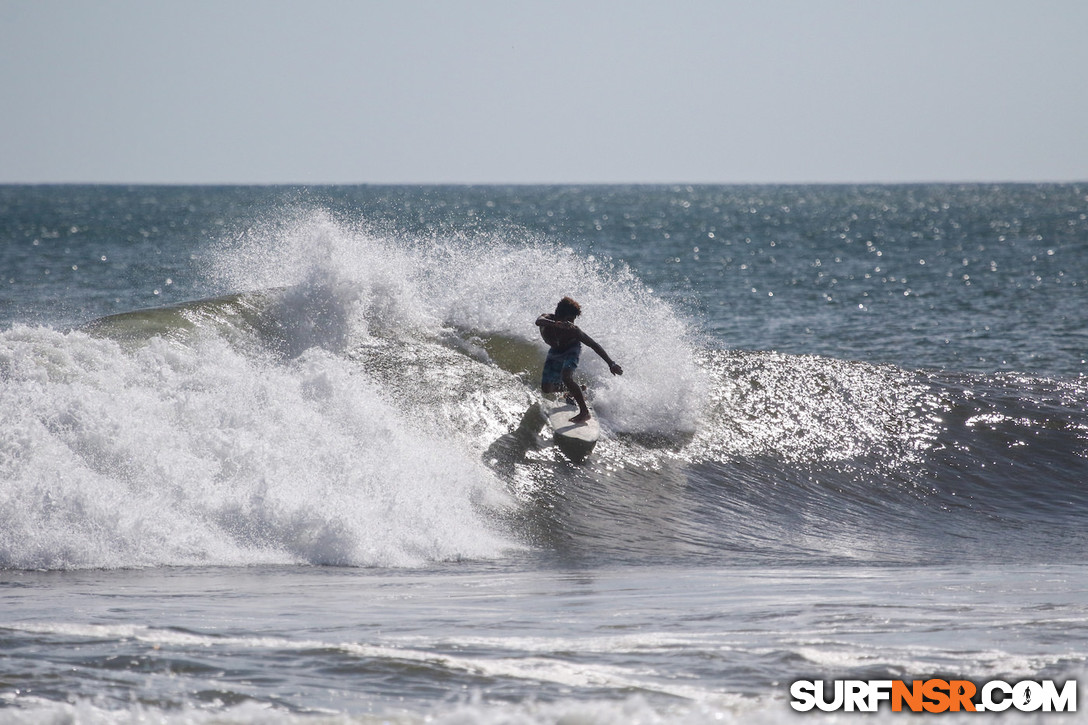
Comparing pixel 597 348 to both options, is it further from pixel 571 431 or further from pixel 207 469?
pixel 207 469

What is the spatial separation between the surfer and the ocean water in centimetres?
52

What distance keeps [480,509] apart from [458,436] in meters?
1.48

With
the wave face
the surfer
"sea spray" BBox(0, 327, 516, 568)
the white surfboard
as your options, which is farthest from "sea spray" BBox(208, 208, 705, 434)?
"sea spray" BBox(0, 327, 516, 568)

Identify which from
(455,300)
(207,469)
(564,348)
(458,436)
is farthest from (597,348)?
(207,469)

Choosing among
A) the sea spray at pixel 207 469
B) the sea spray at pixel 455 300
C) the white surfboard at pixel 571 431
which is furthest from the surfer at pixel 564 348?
the sea spray at pixel 207 469

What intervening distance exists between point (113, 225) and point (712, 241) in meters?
37.1

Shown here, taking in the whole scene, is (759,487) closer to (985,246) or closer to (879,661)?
(879,661)

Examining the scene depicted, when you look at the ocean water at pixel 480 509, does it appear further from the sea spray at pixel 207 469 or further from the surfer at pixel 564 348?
the surfer at pixel 564 348

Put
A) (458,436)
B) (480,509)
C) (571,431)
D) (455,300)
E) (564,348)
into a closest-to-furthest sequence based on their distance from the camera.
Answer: (480,509) < (458,436) < (571,431) < (564,348) < (455,300)

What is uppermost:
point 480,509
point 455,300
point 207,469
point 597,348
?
point 455,300

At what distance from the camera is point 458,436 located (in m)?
10.9

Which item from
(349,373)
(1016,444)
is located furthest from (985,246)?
(349,373)

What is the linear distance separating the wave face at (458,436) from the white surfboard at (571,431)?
0.16m

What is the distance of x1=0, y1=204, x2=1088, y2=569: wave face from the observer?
27.3 feet
